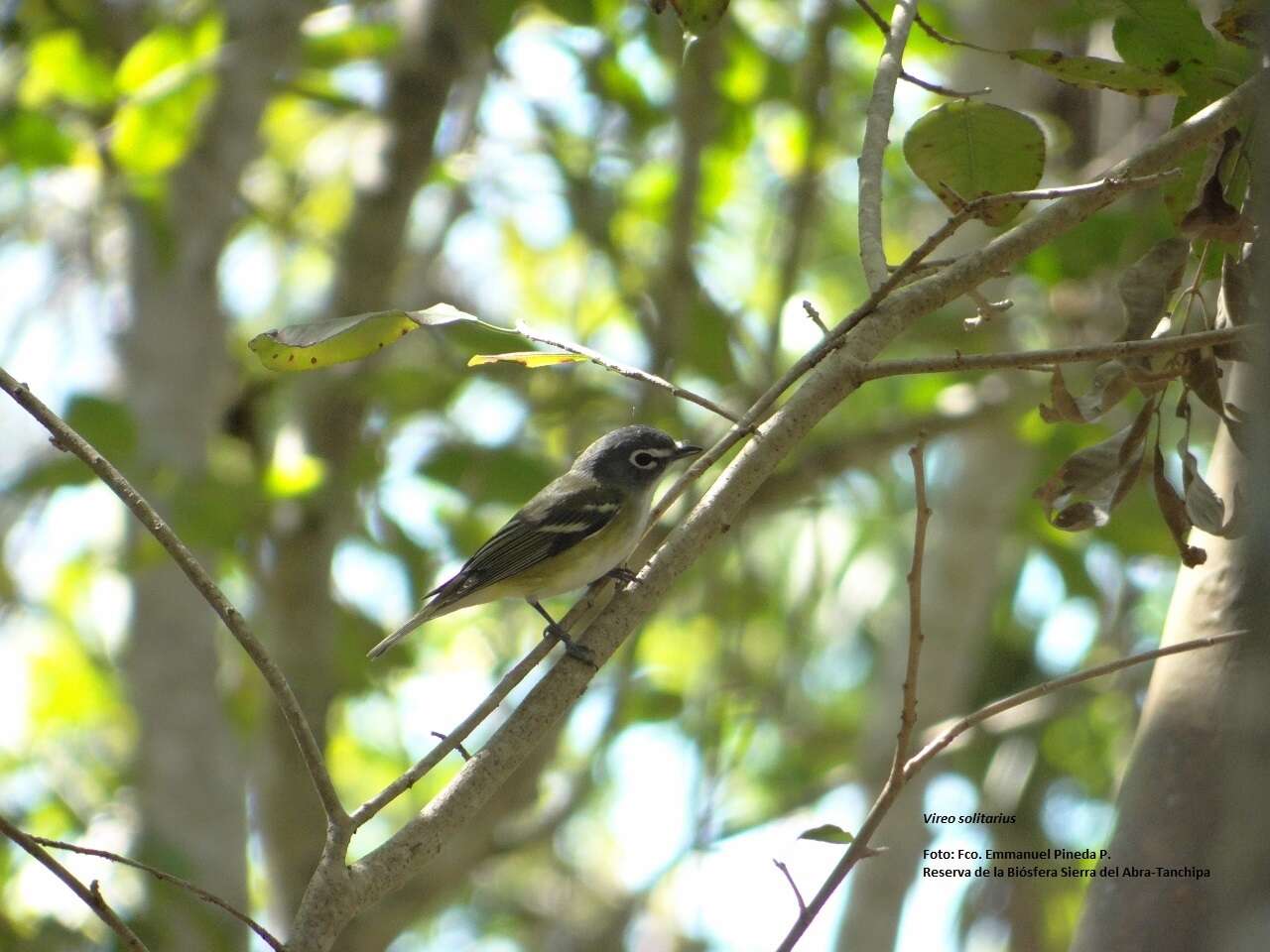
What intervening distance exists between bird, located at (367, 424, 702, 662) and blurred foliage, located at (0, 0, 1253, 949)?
0.19 meters

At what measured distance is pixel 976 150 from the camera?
2.81 meters

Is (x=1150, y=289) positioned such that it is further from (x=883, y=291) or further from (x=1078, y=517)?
(x=883, y=291)

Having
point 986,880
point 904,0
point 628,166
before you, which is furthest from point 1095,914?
point 628,166

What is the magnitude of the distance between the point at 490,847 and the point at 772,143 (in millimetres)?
4385

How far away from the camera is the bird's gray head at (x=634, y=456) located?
5172 mm

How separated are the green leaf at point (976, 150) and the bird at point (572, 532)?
2.23 m

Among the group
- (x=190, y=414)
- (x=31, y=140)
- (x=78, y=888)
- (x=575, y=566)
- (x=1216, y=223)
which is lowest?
(x=78, y=888)

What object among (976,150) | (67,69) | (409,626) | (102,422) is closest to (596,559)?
(409,626)

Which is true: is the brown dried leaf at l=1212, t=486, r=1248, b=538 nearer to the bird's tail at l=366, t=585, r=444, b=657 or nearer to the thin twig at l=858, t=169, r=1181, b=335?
the thin twig at l=858, t=169, r=1181, b=335

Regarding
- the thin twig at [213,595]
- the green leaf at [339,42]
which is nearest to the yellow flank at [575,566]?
the green leaf at [339,42]

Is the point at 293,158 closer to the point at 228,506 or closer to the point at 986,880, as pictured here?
the point at 228,506

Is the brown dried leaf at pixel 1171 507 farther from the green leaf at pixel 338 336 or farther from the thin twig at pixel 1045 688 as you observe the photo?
the green leaf at pixel 338 336

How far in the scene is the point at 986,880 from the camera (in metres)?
7.26

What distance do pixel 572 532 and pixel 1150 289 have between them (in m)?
2.71
